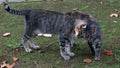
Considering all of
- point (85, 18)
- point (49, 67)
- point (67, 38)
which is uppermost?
point (85, 18)

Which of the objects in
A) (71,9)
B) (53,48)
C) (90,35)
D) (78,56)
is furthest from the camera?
(71,9)

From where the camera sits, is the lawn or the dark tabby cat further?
the lawn

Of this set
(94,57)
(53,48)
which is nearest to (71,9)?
(53,48)

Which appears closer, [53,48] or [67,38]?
[67,38]

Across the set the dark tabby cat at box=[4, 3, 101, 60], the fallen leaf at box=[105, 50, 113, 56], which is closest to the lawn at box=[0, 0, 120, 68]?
the fallen leaf at box=[105, 50, 113, 56]

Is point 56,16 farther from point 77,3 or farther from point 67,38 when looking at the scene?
point 77,3

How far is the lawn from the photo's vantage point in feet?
19.2

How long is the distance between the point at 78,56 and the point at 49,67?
0.67 meters

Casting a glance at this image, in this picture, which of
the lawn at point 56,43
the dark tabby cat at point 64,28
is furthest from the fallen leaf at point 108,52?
the dark tabby cat at point 64,28

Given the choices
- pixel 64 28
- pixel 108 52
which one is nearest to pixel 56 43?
pixel 64 28

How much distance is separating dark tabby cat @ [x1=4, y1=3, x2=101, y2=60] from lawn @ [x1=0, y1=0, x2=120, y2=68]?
7.2 inches

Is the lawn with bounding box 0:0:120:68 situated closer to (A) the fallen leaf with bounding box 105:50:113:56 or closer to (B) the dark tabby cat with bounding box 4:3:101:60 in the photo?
(A) the fallen leaf with bounding box 105:50:113:56

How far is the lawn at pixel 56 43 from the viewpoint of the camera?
584 cm

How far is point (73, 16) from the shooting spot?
5891mm
